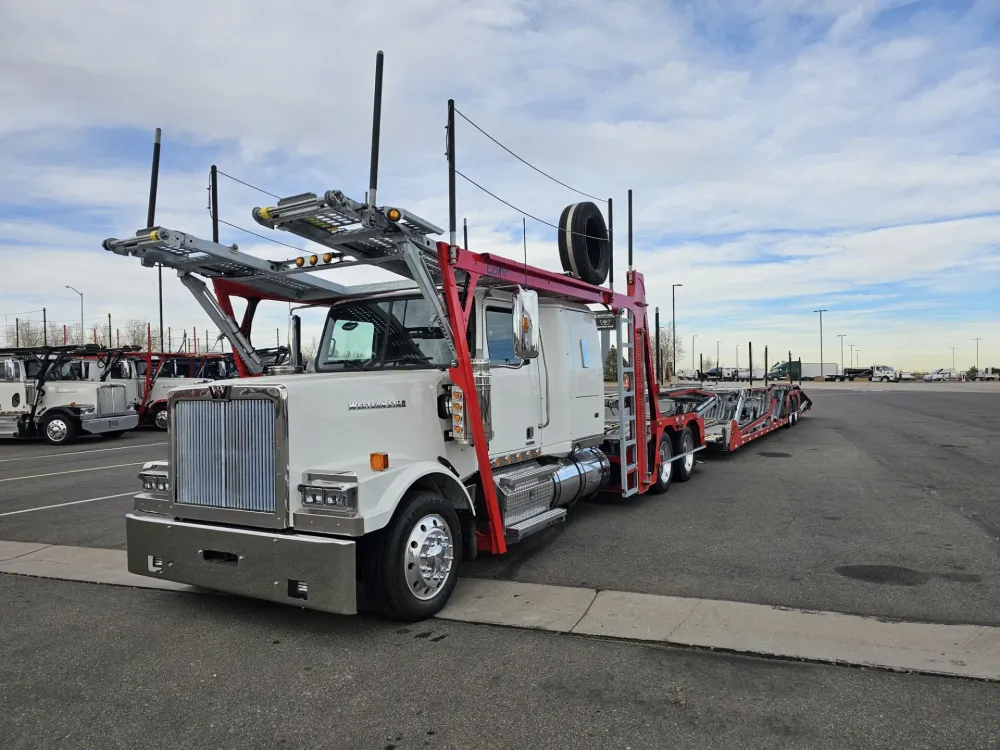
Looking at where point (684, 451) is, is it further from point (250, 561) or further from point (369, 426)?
point (250, 561)

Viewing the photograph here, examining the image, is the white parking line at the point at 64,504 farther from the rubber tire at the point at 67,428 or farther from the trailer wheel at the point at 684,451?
the rubber tire at the point at 67,428

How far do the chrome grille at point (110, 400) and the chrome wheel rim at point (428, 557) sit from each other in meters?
16.3

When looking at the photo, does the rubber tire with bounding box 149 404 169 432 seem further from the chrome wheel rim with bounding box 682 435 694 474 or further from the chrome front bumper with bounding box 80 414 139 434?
the chrome wheel rim with bounding box 682 435 694 474

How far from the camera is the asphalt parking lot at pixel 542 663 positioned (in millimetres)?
3246

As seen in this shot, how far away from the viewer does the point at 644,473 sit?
845 cm

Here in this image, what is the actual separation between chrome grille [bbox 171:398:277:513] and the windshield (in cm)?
139

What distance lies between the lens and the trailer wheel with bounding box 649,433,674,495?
9.08 meters

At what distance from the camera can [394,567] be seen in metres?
4.36

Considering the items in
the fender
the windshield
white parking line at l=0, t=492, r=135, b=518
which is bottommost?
white parking line at l=0, t=492, r=135, b=518

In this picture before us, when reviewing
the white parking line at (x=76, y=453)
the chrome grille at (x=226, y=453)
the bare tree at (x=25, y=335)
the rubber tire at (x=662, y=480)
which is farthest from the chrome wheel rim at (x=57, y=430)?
the bare tree at (x=25, y=335)

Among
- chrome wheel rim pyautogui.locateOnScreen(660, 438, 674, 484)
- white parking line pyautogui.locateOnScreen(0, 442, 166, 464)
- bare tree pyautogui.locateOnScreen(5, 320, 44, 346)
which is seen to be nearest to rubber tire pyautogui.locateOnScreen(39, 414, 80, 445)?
white parking line pyautogui.locateOnScreen(0, 442, 166, 464)

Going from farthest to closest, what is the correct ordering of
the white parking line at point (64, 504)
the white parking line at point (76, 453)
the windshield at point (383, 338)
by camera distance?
the white parking line at point (76, 453) → the white parking line at point (64, 504) → the windshield at point (383, 338)

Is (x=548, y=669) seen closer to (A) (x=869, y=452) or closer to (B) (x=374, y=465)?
(B) (x=374, y=465)

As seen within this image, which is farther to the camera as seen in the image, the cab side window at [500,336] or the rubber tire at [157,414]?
the rubber tire at [157,414]
